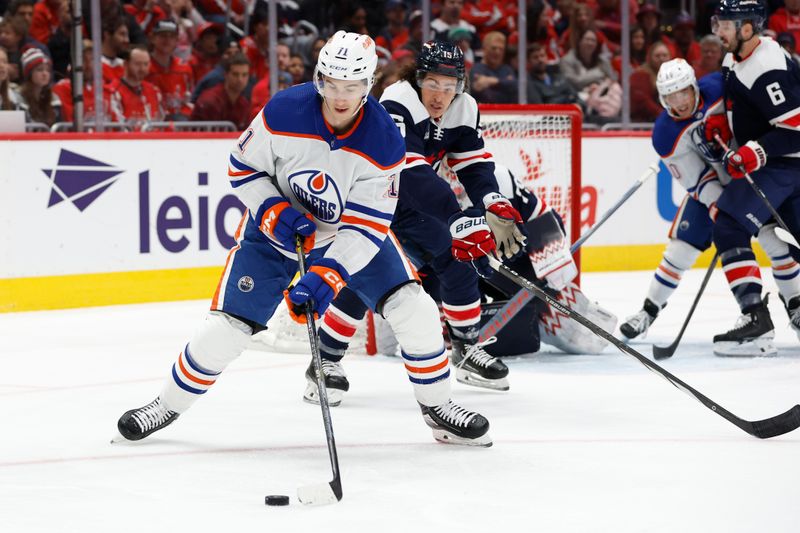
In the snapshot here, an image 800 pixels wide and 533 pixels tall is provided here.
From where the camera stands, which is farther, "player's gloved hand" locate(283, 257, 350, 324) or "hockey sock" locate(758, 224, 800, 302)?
"hockey sock" locate(758, 224, 800, 302)

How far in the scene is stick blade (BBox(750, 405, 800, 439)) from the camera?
3.17 metres

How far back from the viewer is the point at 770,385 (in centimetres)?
400

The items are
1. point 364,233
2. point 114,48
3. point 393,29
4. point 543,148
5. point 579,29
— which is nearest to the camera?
point 364,233

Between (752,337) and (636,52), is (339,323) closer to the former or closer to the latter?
(752,337)

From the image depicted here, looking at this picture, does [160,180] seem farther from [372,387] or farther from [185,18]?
[372,387]

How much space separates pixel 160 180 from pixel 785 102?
3.06 meters

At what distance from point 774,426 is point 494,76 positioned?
468 cm

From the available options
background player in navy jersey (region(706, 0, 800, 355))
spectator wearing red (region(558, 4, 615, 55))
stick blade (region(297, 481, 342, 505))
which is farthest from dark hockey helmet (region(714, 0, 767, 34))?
spectator wearing red (region(558, 4, 615, 55))

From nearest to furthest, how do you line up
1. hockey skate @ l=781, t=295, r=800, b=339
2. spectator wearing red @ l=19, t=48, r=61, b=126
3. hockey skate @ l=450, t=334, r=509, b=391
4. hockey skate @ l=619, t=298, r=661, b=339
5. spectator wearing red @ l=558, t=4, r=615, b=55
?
1. hockey skate @ l=450, t=334, r=509, b=391
2. hockey skate @ l=781, t=295, r=800, b=339
3. hockey skate @ l=619, t=298, r=661, b=339
4. spectator wearing red @ l=19, t=48, r=61, b=126
5. spectator wearing red @ l=558, t=4, r=615, b=55

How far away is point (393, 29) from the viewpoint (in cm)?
778

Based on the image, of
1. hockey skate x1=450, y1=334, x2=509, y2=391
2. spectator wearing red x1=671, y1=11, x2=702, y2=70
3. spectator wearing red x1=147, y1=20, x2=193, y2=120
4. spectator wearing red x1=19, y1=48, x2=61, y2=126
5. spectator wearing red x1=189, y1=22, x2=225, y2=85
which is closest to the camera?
hockey skate x1=450, y1=334, x2=509, y2=391

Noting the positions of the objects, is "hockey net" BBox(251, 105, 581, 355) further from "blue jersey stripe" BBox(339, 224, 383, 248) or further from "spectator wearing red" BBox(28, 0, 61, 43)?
"blue jersey stripe" BBox(339, 224, 383, 248)

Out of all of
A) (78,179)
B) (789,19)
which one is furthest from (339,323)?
(789,19)

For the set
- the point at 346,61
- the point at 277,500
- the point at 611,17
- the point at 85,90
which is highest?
the point at 346,61
